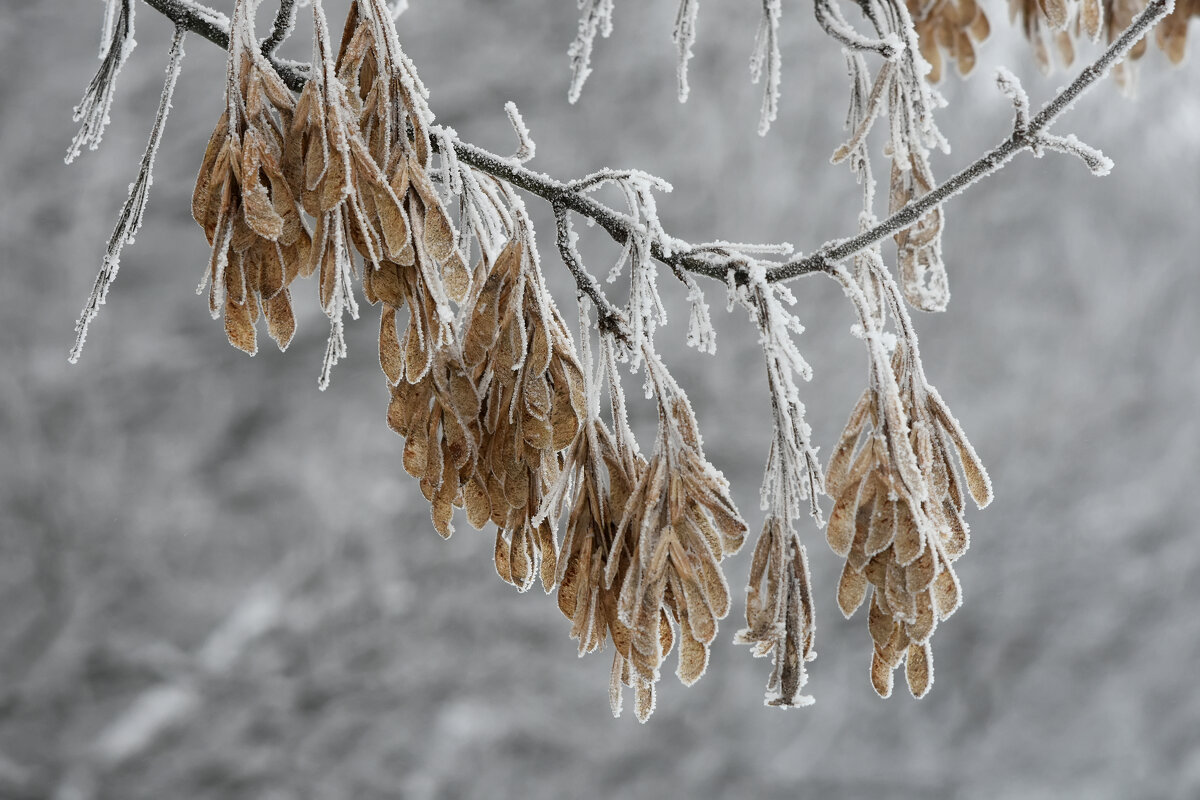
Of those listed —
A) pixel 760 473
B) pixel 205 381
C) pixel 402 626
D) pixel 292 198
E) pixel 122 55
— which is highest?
pixel 760 473

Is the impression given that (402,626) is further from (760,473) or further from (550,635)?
(760,473)

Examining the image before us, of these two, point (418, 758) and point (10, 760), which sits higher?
point (418, 758)

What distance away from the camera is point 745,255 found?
72 cm

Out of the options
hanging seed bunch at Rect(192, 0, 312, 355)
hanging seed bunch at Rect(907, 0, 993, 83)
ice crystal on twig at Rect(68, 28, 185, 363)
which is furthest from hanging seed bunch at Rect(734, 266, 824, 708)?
hanging seed bunch at Rect(907, 0, 993, 83)

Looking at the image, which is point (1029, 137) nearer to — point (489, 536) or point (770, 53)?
point (770, 53)

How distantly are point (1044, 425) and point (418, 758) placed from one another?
322cm

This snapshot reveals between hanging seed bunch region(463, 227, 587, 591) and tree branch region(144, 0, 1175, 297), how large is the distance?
0.06 meters

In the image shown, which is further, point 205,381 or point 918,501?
point 205,381

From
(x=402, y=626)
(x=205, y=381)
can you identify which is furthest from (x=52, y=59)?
(x=402, y=626)

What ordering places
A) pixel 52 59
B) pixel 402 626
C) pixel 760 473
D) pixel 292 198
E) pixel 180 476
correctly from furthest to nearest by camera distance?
pixel 760 473, pixel 402 626, pixel 180 476, pixel 52 59, pixel 292 198

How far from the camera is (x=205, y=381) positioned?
327cm

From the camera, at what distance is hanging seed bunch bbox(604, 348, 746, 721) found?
650 millimetres

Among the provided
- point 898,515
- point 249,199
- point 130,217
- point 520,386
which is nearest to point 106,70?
point 130,217

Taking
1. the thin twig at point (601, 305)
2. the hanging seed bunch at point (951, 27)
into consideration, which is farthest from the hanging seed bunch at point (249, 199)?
the hanging seed bunch at point (951, 27)
